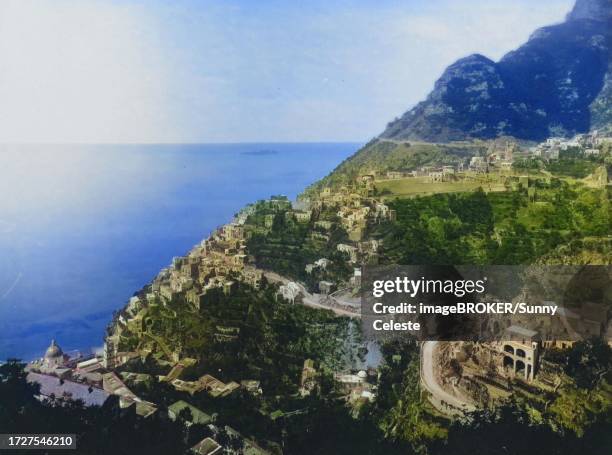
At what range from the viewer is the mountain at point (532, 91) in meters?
4.07

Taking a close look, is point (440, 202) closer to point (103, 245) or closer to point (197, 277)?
point (197, 277)

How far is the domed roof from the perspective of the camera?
12.5 ft

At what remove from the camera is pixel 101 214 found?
13.1 feet

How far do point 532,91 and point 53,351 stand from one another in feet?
14.7

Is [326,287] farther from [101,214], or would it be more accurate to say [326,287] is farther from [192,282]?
[101,214]

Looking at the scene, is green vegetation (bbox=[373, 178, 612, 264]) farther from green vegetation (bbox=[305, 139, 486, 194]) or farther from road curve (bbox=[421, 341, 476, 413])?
road curve (bbox=[421, 341, 476, 413])

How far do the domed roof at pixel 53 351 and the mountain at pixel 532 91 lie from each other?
3.03 m

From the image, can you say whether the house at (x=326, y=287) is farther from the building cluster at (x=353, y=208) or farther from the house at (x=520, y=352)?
the house at (x=520, y=352)

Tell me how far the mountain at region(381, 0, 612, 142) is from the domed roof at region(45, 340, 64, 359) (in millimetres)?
3028

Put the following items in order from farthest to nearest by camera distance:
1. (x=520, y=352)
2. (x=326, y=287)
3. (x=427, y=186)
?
(x=427, y=186) → (x=326, y=287) → (x=520, y=352)

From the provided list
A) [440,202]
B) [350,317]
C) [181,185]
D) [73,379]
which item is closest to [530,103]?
[440,202]

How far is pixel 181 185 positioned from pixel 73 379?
1672 millimetres

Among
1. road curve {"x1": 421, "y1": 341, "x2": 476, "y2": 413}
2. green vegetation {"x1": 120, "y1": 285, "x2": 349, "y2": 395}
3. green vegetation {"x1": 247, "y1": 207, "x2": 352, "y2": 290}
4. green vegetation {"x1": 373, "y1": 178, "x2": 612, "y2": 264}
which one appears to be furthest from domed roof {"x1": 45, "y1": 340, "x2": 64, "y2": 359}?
road curve {"x1": 421, "y1": 341, "x2": 476, "y2": 413}

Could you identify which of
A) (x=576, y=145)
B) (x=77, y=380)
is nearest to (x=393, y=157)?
(x=576, y=145)
